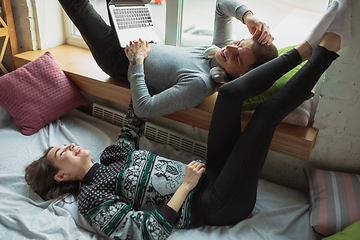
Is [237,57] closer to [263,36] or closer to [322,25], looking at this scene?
[263,36]

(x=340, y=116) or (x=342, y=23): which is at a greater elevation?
(x=342, y=23)

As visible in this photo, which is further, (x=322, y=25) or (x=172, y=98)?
(x=172, y=98)

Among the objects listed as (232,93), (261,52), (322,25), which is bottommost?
(232,93)

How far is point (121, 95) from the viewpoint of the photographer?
1672 millimetres

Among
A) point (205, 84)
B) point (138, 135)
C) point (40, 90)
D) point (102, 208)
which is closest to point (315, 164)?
point (205, 84)

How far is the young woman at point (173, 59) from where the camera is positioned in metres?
1.25

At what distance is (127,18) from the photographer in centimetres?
153

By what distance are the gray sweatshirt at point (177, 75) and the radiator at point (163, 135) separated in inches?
11.2

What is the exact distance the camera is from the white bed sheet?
1134 mm

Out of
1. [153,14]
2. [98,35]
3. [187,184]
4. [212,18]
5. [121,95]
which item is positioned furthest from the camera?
[153,14]

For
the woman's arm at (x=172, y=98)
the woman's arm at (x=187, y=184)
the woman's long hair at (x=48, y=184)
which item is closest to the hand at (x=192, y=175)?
the woman's arm at (x=187, y=184)

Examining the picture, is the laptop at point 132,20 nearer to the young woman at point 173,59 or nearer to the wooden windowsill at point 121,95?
the young woman at point 173,59

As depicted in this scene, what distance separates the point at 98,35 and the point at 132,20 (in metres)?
0.20

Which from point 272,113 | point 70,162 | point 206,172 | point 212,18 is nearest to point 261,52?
point 272,113
